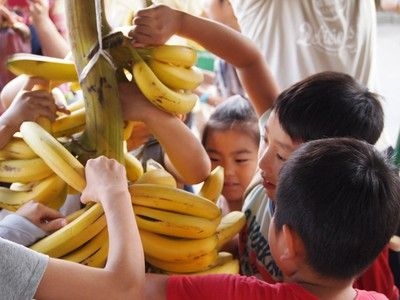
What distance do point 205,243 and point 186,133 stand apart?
0.63ft

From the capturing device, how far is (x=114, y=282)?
2.70 feet

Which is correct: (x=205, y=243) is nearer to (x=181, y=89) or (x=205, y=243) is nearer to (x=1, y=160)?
(x=181, y=89)

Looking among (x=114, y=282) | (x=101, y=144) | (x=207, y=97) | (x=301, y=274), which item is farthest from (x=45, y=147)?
(x=207, y=97)

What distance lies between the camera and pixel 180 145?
1.07 metres

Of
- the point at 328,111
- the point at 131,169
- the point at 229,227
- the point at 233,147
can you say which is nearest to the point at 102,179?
the point at 131,169

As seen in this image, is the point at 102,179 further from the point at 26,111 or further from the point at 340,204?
the point at 340,204

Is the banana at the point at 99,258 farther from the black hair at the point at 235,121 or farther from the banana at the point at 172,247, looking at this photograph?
the black hair at the point at 235,121

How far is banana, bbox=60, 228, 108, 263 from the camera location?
92 centimetres

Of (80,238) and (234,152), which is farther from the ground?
(80,238)

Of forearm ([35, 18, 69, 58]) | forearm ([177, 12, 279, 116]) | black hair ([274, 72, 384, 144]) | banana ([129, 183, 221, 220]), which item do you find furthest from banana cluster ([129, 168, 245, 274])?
forearm ([35, 18, 69, 58])

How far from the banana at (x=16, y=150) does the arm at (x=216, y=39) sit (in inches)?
9.3

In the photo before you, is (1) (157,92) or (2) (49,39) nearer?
(1) (157,92)

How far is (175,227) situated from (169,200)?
41 millimetres

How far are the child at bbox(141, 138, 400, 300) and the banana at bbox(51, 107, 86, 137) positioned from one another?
0.32 metres
